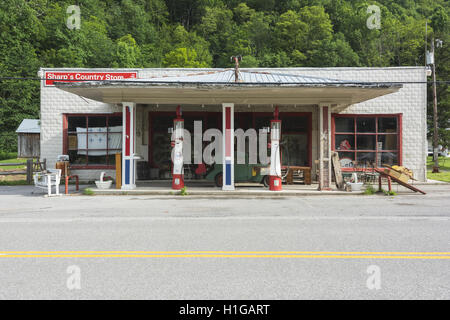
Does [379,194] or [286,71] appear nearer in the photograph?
[379,194]

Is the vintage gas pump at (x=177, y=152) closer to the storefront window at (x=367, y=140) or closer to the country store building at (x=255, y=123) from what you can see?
the country store building at (x=255, y=123)

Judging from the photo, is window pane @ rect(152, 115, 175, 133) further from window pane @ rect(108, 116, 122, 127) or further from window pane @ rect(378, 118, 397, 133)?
window pane @ rect(378, 118, 397, 133)

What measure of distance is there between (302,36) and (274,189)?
2163 inches

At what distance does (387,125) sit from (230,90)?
370 inches

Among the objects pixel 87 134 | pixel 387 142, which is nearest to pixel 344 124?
pixel 387 142

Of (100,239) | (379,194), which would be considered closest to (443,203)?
(379,194)

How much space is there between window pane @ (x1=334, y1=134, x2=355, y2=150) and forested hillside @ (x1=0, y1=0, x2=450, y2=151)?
2346 cm

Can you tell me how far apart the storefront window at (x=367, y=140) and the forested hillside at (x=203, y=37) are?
2251 centimetres

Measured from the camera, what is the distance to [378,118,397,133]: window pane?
727 inches

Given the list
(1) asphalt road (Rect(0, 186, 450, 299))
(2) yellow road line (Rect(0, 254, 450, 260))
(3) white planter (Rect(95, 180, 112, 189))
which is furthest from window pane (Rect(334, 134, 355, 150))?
(2) yellow road line (Rect(0, 254, 450, 260))

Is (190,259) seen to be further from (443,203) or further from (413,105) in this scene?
(413,105)

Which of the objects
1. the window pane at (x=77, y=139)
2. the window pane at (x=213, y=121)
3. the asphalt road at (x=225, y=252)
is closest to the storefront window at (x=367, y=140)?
the window pane at (x=213, y=121)

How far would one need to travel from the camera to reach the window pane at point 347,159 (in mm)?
18578

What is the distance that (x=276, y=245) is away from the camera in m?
6.30
